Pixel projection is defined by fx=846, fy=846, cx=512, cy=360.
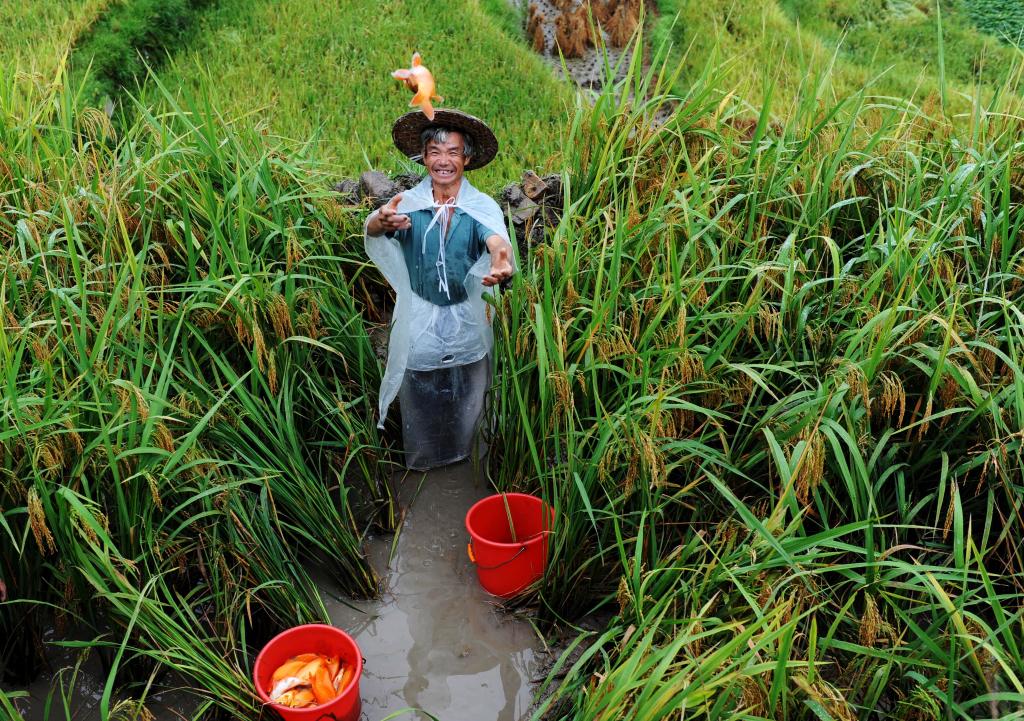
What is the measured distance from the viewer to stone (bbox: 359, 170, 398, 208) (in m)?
3.74

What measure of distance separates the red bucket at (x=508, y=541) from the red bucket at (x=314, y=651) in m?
0.54

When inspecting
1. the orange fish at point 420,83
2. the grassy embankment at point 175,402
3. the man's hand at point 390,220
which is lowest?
the grassy embankment at point 175,402

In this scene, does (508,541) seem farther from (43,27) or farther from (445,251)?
(43,27)

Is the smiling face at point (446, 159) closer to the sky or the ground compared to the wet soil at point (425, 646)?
closer to the sky

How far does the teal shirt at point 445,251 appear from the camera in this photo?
3080 millimetres

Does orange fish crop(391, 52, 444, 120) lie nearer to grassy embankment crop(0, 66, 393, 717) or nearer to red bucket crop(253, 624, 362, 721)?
grassy embankment crop(0, 66, 393, 717)

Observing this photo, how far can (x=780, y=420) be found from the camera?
2.56 m

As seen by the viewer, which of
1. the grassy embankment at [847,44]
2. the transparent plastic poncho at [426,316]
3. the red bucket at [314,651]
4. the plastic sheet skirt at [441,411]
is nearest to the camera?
the red bucket at [314,651]

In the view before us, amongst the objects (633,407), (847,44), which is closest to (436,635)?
(633,407)

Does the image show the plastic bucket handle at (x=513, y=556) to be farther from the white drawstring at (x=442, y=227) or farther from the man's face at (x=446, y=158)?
the man's face at (x=446, y=158)

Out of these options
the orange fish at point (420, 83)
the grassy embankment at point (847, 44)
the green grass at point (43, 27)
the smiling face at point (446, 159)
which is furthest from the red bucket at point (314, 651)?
the green grass at point (43, 27)

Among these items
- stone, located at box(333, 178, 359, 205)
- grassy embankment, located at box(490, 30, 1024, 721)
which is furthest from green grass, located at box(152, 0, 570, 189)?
grassy embankment, located at box(490, 30, 1024, 721)

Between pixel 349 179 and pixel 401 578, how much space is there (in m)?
1.90

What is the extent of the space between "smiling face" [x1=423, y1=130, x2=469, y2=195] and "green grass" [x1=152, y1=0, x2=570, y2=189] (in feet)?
3.17
